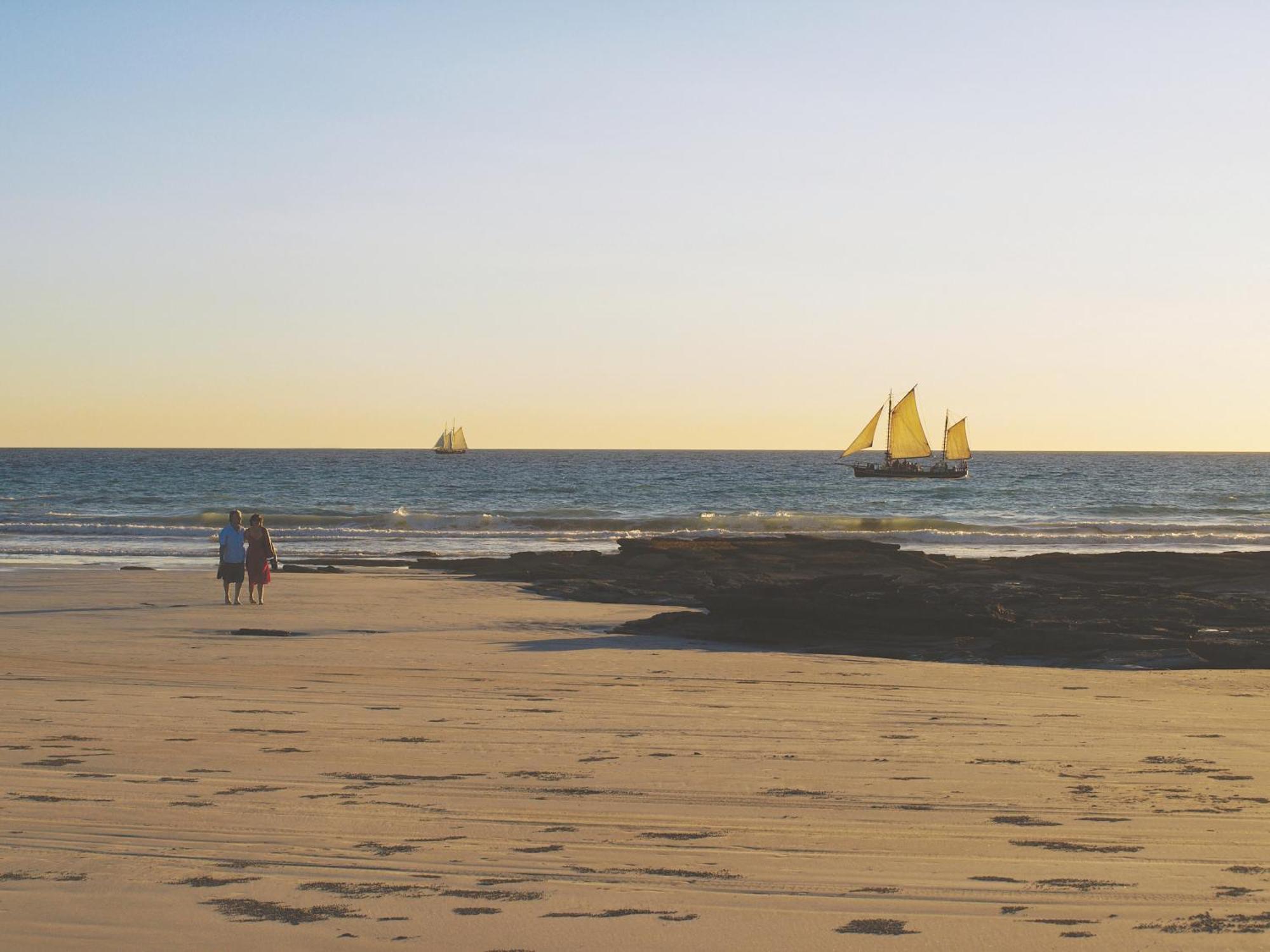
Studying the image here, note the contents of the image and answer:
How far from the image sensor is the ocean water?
3872 cm

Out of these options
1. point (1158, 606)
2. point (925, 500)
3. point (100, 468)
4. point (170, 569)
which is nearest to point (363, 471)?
→ point (100, 468)

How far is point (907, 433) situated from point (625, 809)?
96.7 metres

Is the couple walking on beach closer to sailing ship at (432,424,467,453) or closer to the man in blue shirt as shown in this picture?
the man in blue shirt

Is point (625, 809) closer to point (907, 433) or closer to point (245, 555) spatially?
point (245, 555)

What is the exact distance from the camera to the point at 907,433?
10012cm

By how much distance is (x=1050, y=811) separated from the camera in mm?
6090

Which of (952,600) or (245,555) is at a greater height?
(245,555)

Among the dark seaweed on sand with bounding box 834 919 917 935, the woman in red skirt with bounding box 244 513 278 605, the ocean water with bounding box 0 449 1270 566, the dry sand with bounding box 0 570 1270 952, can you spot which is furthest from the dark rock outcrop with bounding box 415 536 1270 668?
the ocean water with bounding box 0 449 1270 566

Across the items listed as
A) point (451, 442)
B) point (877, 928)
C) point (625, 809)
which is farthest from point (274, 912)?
point (451, 442)

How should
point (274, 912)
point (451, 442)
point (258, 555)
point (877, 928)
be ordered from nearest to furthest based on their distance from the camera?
1. point (877, 928)
2. point (274, 912)
3. point (258, 555)
4. point (451, 442)

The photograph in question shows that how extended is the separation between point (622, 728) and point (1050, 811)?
308 cm

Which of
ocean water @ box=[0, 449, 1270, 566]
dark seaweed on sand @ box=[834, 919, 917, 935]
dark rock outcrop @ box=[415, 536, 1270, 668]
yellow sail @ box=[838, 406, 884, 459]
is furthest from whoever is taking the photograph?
yellow sail @ box=[838, 406, 884, 459]

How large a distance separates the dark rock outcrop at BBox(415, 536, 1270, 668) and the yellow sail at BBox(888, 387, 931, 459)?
250 feet

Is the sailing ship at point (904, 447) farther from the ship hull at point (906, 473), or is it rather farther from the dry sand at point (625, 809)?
the dry sand at point (625, 809)
